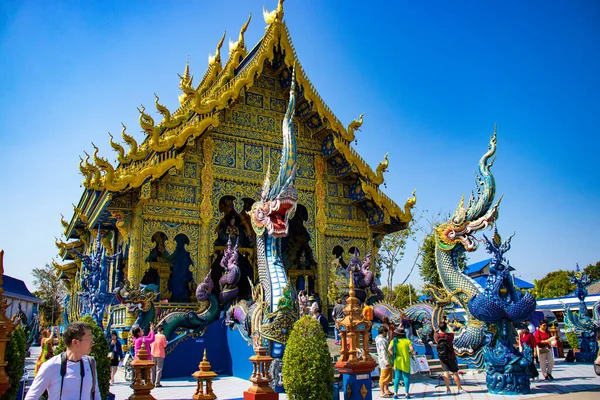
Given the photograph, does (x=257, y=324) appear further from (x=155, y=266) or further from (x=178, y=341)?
(x=155, y=266)

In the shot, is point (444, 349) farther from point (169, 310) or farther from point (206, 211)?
point (206, 211)

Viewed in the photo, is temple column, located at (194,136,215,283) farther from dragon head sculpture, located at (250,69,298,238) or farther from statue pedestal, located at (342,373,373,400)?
statue pedestal, located at (342,373,373,400)

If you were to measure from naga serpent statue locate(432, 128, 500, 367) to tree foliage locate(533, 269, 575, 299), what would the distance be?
92.1 ft

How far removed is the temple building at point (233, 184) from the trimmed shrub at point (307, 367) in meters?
5.79

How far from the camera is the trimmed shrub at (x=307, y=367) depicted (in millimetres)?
5590

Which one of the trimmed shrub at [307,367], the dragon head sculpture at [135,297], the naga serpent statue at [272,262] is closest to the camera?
the trimmed shrub at [307,367]

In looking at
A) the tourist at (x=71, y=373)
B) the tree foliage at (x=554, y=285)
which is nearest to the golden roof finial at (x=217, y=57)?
the tourist at (x=71, y=373)

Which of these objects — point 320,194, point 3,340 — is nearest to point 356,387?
point 3,340

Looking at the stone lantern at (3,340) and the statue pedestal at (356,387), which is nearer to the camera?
the stone lantern at (3,340)

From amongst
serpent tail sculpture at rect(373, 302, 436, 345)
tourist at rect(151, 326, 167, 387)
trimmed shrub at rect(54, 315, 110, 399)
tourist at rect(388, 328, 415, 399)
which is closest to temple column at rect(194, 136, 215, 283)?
tourist at rect(151, 326, 167, 387)

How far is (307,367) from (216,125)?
7.33m

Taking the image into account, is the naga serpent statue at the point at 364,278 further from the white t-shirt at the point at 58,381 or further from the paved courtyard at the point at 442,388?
the white t-shirt at the point at 58,381

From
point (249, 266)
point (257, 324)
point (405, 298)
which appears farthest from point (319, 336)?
point (405, 298)

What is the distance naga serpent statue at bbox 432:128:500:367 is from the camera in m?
9.33
